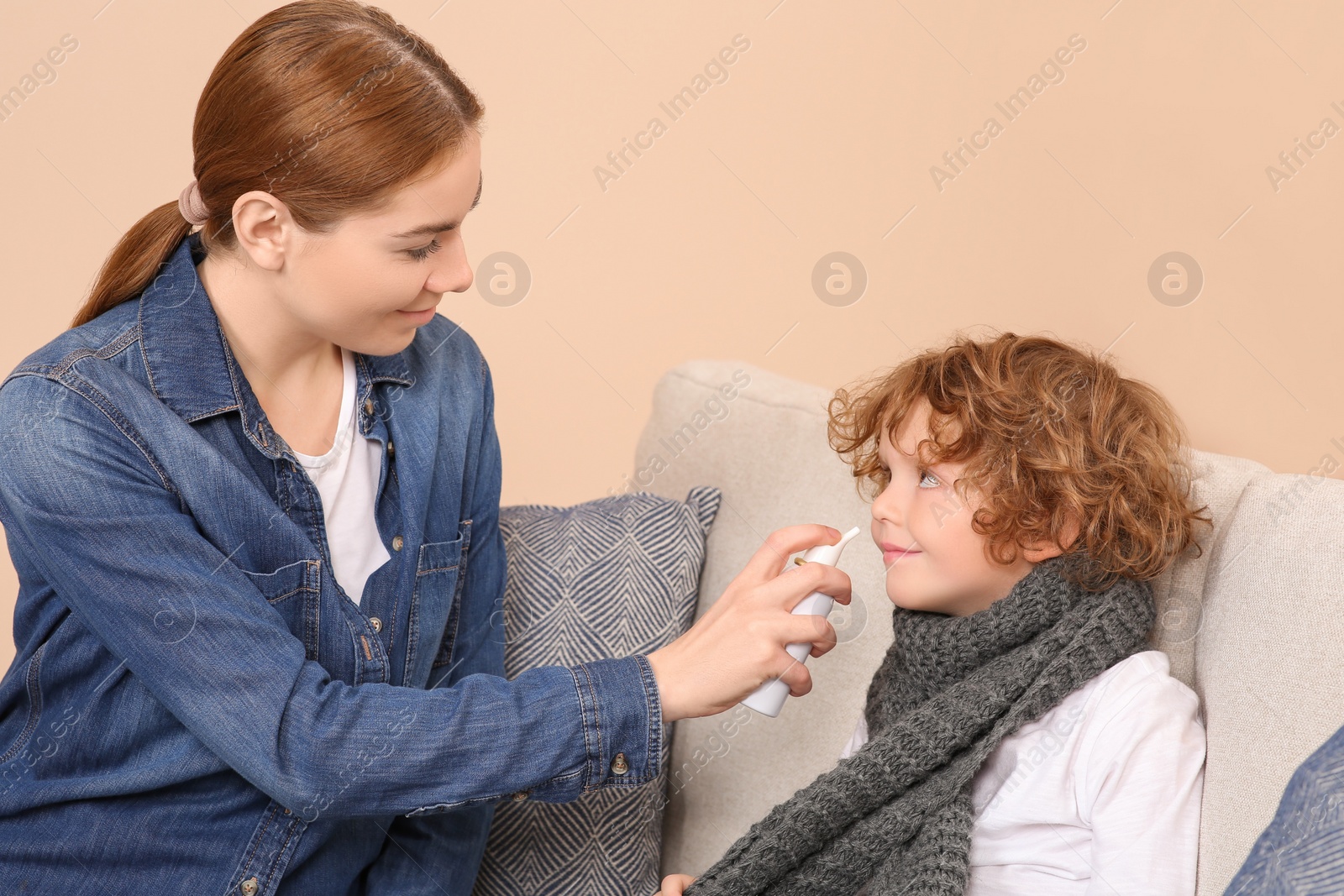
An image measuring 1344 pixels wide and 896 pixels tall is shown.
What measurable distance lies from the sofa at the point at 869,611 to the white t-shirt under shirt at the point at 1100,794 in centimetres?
3

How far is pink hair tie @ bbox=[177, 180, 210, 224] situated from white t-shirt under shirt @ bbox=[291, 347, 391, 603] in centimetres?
23

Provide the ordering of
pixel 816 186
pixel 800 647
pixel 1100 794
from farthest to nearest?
pixel 816 186, pixel 800 647, pixel 1100 794

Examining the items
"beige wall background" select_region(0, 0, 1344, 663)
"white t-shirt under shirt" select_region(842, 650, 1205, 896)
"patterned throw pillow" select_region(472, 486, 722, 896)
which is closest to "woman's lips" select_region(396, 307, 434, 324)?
"patterned throw pillow" select_region(472, 486, 722, 896)

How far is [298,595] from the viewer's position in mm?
1220

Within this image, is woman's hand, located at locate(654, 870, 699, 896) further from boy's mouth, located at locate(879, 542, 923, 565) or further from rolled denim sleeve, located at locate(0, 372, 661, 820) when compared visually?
boy's mouth, located at locate(879, 542, 923, 565)

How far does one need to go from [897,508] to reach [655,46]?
166 cm

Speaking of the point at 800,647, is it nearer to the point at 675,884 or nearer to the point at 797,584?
the point at 797,584

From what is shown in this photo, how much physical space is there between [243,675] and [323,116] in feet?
1.85

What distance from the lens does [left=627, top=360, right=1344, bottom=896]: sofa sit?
1023mm

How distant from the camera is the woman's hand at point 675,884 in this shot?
1.24 meters

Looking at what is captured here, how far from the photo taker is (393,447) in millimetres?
1365

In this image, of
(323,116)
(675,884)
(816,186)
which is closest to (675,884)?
(675,884)

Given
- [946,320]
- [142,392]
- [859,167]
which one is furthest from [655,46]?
[142,392]

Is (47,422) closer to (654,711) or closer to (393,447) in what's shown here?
(393,447)
